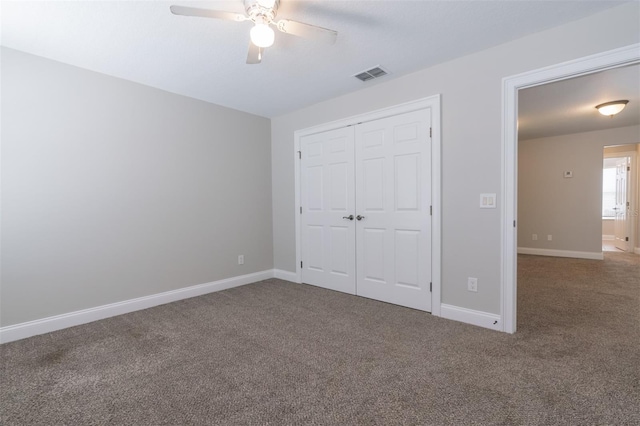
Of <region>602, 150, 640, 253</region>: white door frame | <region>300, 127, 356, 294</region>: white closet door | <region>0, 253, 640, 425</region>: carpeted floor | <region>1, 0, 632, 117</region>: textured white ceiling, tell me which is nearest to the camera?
<region>0, 253, 640, 425</region>: carpeted floor

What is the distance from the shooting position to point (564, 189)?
A: 6074 millimetres

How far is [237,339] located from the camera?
2.48 metres

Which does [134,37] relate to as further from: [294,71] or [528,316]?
[528,316]

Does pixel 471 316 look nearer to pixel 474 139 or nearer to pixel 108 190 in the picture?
pixel 474 139

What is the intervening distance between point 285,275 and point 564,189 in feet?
19.6

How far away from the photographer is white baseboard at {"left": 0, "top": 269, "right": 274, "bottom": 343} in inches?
100

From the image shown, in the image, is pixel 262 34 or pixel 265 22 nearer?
pixel 262 34

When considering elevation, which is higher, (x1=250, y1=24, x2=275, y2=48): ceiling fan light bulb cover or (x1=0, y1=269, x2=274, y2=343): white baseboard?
(x1=250, y1=24, x2=275, y2=48): ceiling fan light bulb cover

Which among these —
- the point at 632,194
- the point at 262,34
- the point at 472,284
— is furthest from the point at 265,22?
the point at 632,194

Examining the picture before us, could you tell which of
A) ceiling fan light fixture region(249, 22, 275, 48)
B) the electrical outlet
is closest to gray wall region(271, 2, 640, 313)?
the electrical outlet

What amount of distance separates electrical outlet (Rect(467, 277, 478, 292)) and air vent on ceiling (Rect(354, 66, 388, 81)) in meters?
2.21

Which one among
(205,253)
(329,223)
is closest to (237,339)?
(205,253)

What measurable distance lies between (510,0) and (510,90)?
0.74 m

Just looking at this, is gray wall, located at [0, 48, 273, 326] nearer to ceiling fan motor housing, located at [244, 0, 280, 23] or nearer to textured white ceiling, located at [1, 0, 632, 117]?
textured white ceiling, located at [1, 0, 632, 117]
